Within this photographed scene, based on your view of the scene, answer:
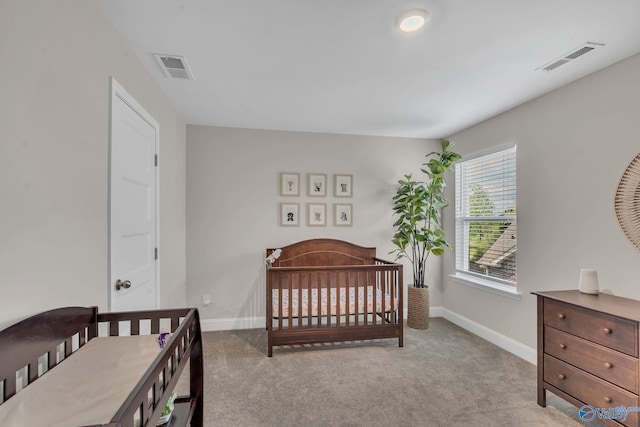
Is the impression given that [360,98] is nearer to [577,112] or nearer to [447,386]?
[577,112]

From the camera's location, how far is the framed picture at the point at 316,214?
3.89 metres

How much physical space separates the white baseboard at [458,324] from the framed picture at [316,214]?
1318 mm

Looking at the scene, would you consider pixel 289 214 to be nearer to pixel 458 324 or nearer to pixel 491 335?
pixel 458 324

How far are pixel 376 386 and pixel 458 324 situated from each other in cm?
190

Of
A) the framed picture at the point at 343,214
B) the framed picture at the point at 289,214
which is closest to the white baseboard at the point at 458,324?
the framed picture at the point at 289,214

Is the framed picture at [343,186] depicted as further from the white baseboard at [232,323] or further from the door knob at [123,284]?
the door knob at [123,284]

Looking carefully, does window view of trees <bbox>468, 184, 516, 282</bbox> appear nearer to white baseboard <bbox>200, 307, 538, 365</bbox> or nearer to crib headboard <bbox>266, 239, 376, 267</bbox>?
white baseboard <bbox>200, 307, 538, 365</bbox>

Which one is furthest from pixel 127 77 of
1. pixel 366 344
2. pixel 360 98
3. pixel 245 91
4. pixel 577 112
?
pixel 577 112

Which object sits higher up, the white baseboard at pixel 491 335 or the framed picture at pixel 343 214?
the framed picture at pixel 343 214

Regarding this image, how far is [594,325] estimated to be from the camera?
1822 millimetres

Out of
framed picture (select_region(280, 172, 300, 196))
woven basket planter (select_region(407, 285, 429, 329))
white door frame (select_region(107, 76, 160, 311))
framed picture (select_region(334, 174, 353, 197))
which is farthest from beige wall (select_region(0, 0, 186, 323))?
woven basket planter (select_region(407, 285, 429, 329))

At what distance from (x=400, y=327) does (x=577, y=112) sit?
94.8 inches

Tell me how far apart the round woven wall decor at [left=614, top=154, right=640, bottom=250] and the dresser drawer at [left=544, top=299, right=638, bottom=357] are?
0.64 metres

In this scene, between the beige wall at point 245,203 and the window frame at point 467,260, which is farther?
the beige wall at point 245,203
